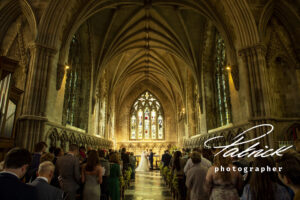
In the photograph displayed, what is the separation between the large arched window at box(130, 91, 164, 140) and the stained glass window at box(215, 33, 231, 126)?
45.6ft

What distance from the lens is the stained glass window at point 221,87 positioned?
1307 cm

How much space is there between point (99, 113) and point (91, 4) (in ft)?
32.3

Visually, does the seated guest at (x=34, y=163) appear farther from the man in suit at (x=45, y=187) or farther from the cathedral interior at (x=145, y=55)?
the cathedral interior at (x=145, y=55)

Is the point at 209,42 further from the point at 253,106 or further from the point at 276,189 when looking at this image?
the point at 276,189

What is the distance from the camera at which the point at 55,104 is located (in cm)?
939

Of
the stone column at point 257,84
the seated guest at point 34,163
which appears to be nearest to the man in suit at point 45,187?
the seated guest at point 34,163

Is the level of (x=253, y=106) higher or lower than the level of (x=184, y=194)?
higher

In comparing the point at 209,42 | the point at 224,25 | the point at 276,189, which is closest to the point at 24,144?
the point at 276,189

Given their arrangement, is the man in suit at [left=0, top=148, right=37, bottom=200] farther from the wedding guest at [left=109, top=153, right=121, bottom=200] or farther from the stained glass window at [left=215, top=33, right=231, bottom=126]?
the stained glass window at [left=215, top=33, right=231, bottom=126]

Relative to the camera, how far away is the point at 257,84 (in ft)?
27.5

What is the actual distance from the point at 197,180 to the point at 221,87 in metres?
11.5

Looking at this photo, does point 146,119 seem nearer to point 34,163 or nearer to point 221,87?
point 221,87

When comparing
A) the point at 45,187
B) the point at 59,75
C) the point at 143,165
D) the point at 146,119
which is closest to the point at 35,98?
the point at 59,75

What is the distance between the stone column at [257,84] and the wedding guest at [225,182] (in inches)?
234
